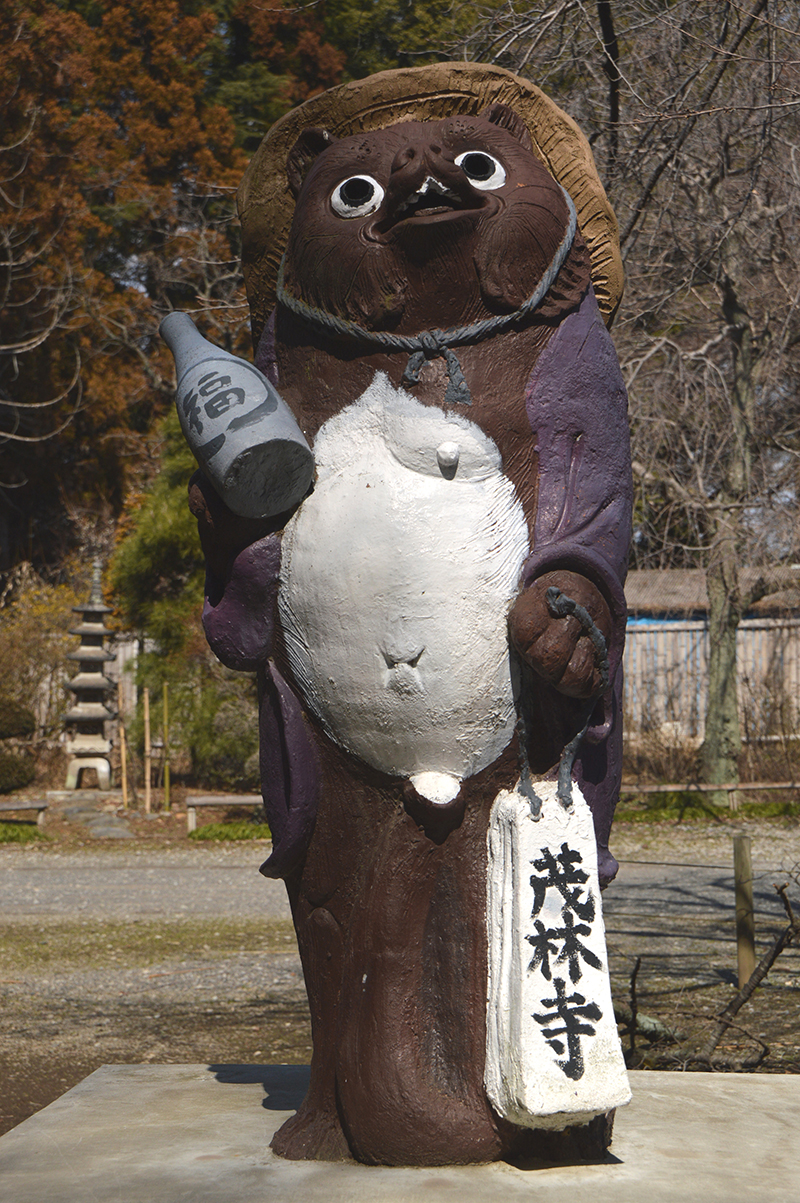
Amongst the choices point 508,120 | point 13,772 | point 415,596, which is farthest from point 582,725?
point 13,772

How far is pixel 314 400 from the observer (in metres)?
3.11

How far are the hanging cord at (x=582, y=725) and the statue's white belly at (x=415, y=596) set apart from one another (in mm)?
83

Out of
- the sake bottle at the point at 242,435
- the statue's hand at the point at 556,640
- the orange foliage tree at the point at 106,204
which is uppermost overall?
the orange foliage tree at the point at 106,204

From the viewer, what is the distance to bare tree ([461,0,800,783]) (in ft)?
16.6

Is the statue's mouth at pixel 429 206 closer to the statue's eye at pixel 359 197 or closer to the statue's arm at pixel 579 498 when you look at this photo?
the statue's eye at pixel 359 197

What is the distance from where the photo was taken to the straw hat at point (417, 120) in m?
3.20

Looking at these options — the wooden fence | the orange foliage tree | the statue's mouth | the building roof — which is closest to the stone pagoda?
the orange foliage tree

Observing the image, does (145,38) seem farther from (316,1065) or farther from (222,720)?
(316,1065)

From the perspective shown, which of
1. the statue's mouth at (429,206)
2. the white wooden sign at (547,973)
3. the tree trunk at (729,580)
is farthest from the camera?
the tree trunk at (729,580)

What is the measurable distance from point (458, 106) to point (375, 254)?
1.81 ft

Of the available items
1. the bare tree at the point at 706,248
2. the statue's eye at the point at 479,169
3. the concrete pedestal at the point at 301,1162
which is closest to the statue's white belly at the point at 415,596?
the statue's eye at the point at 479,169

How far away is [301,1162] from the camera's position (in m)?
2.93

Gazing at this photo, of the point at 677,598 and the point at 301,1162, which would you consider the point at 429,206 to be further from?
the point at 677,598

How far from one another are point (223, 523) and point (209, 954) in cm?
474
